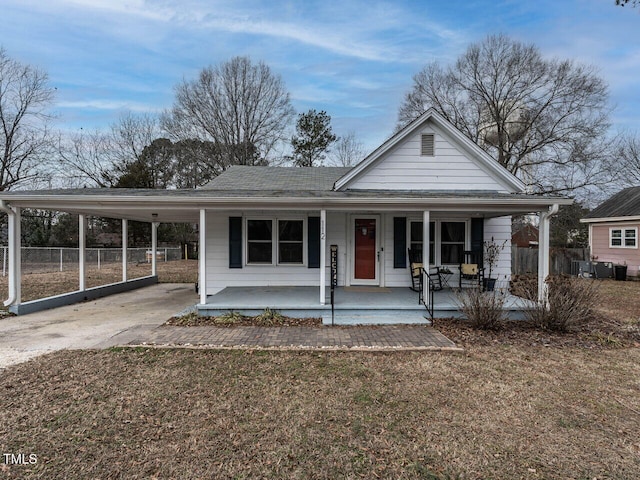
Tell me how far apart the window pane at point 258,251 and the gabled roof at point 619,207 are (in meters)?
17.0

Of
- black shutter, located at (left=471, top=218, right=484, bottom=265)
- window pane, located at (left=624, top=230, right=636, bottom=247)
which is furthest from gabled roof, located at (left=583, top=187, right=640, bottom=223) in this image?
black shutter, located at (left=471, top=218, right=484, bottom=265)

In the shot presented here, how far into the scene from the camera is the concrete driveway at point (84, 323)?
5.63 meters

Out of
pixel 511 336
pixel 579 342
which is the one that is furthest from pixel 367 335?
pixel 579 342

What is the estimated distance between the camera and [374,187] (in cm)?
961

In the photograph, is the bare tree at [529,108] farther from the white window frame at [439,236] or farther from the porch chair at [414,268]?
the porch chair at [414,268]

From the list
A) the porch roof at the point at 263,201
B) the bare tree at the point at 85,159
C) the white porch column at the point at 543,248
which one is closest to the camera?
the porch roof at the point at 263,201

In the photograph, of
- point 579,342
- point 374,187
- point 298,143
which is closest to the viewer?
point 579,342

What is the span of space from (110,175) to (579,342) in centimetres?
3037

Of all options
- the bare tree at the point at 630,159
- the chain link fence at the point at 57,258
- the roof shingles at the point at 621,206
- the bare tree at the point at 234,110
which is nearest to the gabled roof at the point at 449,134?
the roof shingles at the point at 621,206

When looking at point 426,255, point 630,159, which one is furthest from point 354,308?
point 630,159

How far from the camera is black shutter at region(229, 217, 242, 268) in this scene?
9.45m

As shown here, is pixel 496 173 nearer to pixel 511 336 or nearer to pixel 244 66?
pixel 511 336

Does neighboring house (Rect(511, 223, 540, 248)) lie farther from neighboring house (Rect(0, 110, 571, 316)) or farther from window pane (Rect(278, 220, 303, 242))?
window pane (Rect(278, 220, 303, 242))

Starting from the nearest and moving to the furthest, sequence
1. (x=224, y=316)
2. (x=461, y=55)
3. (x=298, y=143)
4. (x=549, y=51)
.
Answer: (x=224, y=316), (x=549, y=51), (x=461, y=55), (x=298, y=143)
